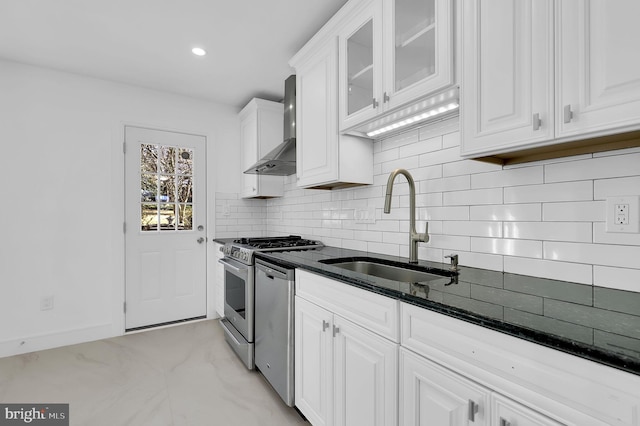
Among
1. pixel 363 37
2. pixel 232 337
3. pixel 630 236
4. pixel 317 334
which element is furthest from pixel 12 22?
pixel 630 236

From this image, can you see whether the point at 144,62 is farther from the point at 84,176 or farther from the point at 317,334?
the point at 317,334

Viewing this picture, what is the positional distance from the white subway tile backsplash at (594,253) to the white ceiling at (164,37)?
6.22 ft

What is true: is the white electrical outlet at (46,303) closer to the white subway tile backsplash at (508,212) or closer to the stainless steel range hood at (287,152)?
the stainless steel range hood at (287,152)

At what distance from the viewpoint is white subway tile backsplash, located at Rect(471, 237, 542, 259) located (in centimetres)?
130

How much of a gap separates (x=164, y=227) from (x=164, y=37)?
1.87 m

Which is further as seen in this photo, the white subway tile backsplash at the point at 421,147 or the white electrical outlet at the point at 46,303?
the white electrical outlet at the point at 46,303

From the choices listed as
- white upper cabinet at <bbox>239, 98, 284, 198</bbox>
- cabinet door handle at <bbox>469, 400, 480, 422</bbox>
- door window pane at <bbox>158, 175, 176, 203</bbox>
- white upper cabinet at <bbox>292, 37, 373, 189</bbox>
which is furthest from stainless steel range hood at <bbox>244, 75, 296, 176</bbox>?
cabinet door handle at <bbox>469, 400, 480, 422</bbox>

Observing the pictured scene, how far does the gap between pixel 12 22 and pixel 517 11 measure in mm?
3153

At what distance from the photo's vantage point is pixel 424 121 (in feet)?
5.76

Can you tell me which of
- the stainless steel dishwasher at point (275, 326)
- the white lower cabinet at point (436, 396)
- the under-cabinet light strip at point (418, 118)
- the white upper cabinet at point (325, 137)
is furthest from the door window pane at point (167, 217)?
the white lower cabinet at point (436, 396)

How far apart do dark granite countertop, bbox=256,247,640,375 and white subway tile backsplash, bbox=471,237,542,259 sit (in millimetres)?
99

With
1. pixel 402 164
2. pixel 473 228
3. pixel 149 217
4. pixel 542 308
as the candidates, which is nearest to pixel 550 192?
pixel 473 228

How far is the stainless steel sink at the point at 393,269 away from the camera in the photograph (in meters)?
1.54

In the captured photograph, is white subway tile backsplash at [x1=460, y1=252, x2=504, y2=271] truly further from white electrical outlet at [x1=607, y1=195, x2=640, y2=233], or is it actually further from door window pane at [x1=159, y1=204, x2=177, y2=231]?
door window pane at [x1=159, y1=204, x2=177, y2=231]
